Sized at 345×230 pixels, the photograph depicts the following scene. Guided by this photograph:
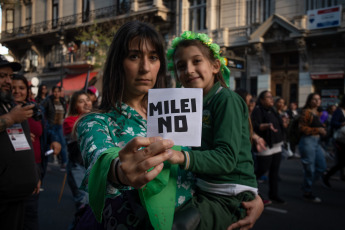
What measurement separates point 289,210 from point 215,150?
4.61 metres

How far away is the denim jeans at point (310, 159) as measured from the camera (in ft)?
20.7

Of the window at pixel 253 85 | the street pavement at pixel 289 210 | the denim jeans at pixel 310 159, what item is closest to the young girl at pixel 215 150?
the street pavement at pixel 289 210

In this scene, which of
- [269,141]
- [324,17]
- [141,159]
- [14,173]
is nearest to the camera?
[141,159]

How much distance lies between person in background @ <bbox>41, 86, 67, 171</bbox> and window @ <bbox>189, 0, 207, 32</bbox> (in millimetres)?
13072

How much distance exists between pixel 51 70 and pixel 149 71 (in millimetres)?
30764

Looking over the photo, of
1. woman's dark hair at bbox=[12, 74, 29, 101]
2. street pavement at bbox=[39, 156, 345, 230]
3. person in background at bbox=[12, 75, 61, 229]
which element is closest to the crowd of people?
person in background at bbox=[12, 75, 61, 229]

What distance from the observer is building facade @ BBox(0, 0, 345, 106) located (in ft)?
53.6

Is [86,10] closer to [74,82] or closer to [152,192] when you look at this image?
[74,82]

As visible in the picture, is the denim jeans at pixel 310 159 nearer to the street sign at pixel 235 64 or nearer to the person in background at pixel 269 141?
the person in background at pixel 269 141

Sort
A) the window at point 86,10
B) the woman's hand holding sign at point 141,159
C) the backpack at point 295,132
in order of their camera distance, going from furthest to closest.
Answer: the window at point 86,10
the backpack at point 295,132
the woman's hand holding sign at point 141,159

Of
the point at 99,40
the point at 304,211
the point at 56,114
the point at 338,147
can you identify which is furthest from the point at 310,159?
the point at 99,40

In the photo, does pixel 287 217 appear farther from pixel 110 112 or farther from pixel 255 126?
pixel 110 112

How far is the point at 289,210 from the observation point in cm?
573

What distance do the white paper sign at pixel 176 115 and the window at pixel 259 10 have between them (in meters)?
18.5
